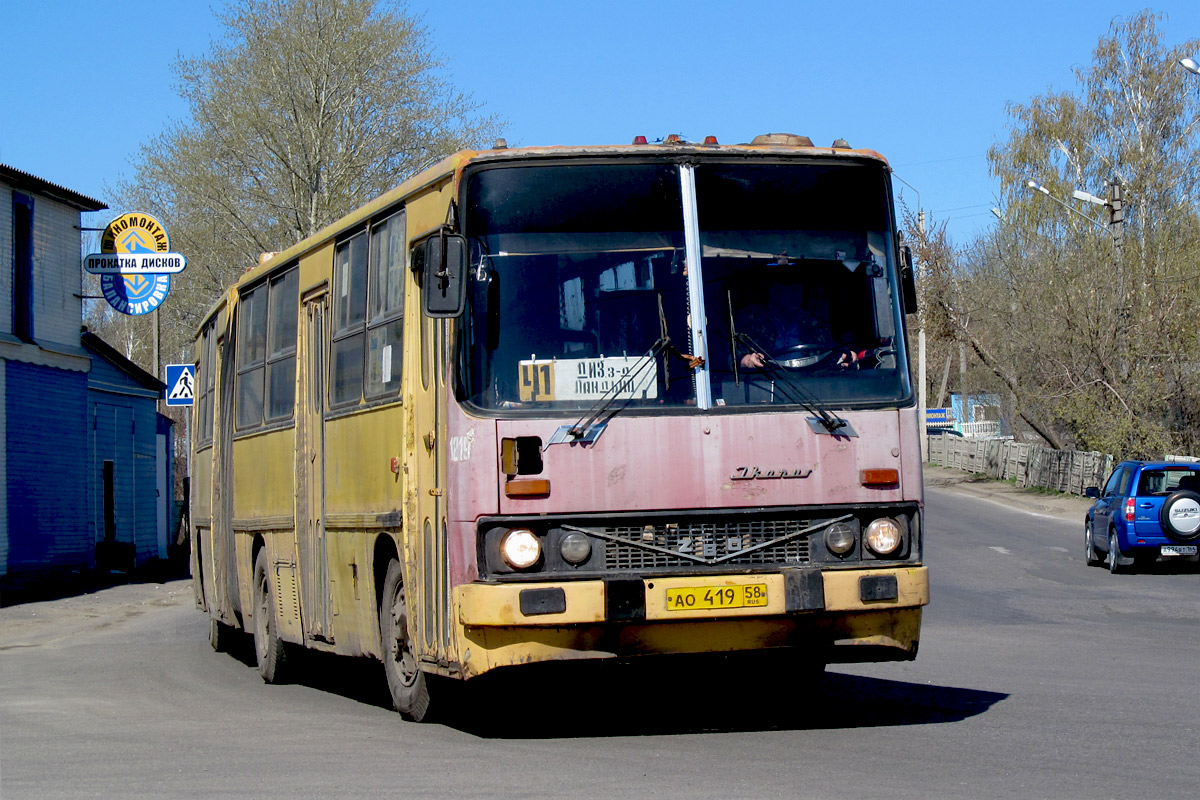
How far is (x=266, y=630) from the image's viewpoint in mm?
13469

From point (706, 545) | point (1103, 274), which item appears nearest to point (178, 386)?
point (706, 545)

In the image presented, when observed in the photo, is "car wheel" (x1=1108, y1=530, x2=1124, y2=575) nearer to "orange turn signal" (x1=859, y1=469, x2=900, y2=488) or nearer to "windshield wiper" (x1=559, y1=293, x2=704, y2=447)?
"orange turn signal" (x1=859, y1=469, x2=900, y2=488)

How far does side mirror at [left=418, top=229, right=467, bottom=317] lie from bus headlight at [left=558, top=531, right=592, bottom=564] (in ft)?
4.12

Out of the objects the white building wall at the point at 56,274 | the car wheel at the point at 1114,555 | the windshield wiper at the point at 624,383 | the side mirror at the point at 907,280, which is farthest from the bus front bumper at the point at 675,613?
the white building wall at the point at 56,274

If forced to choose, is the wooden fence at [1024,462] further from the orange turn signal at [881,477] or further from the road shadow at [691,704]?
the orange turn signal at [881,477]

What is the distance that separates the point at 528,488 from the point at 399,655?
7.14 ft

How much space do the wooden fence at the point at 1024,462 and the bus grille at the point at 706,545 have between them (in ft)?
126

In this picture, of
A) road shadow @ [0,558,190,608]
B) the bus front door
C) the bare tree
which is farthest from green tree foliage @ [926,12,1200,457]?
the bus front door

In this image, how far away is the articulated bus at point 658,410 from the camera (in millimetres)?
8281

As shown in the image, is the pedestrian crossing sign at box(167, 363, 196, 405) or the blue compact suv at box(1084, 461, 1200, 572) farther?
the pedestrian crossing sign at box(167, 363, 196, 405)

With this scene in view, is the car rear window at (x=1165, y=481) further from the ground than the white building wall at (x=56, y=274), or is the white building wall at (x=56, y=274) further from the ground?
the white building wall at (x=56, y=274)

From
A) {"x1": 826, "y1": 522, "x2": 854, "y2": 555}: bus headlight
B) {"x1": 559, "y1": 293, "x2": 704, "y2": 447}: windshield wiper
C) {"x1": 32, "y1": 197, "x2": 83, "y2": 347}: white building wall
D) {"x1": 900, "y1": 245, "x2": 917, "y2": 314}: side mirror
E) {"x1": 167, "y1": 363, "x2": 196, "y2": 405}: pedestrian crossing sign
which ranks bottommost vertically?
{"x1": 826, "y1": 522, "x2": 854, "y2": 555}: bus headlight

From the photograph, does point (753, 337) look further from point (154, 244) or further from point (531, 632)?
point (154, 244)

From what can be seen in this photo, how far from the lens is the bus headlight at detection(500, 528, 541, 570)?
823cm
